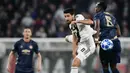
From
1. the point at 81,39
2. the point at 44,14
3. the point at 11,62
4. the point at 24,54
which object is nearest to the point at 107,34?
the point at 81,39

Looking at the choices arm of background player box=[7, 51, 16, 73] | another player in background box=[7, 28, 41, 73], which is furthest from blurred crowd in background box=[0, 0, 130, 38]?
another player in background box=[7, 28, 41, 73]

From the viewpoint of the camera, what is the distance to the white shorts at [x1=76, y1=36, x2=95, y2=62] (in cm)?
1491

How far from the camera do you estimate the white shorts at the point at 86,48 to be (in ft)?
48.9

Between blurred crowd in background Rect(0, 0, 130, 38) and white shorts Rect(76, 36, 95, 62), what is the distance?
703cm

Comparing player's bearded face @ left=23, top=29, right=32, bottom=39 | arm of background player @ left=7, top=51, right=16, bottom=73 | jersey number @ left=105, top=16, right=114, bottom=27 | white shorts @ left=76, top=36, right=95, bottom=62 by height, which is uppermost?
jersey number @ left=105, top=16, right=114, bottom=27

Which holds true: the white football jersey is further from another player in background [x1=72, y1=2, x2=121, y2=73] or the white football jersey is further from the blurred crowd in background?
the blurred crowd in background

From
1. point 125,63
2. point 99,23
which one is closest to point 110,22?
point 99,23

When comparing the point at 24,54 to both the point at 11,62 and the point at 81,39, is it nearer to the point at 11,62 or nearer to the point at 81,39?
the point at 11,62

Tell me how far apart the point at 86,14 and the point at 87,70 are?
3515 millimetres

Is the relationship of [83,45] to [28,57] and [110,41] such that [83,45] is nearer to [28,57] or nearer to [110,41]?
[110,41]

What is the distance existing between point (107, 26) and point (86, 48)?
2.29 feet

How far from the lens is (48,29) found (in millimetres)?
23031

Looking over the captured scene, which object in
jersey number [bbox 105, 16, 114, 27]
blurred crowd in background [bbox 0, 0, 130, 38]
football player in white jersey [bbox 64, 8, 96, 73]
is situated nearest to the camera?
football player in white jersey [bbox 64, 8, 96, 73]

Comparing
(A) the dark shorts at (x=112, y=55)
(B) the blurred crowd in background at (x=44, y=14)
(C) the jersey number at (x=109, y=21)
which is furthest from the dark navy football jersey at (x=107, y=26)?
(B) the blurred crowd in background at (x=44, y=14)
